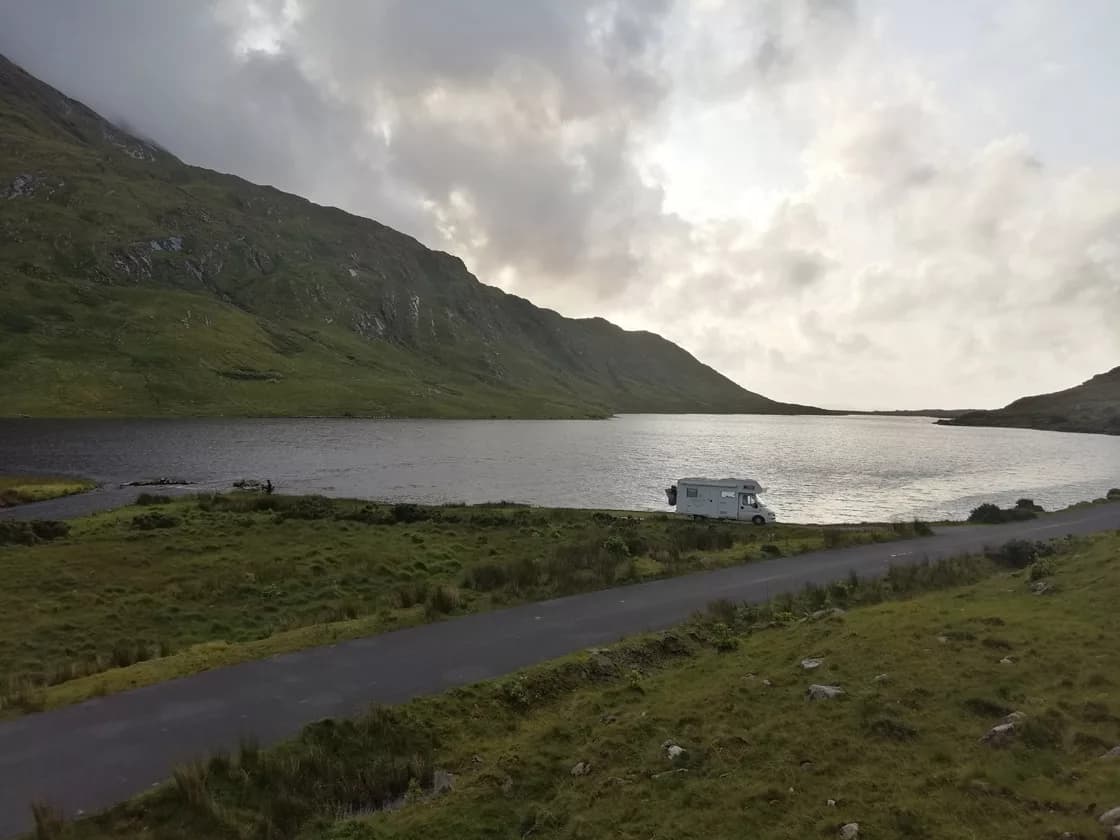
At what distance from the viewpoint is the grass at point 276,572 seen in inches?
826

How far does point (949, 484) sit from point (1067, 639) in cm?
9547

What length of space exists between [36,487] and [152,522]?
3451 centimetres

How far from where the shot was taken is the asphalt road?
1268 centimetres

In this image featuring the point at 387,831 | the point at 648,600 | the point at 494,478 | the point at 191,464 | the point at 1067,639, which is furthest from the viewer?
the point at 191,464

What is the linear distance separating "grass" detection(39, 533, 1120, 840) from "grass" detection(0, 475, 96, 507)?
211 ft

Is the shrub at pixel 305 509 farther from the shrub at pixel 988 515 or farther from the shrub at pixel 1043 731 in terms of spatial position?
the shrub at pixel 988 515

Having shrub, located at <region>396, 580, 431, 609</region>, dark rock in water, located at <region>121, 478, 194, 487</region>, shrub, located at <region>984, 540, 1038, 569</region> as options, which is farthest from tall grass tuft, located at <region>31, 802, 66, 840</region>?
dark rock in water, located at <region>121, 478, 194, 487</region>

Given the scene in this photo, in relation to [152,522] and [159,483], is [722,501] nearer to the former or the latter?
[152,522]

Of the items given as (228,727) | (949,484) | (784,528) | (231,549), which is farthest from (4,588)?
(949,484)

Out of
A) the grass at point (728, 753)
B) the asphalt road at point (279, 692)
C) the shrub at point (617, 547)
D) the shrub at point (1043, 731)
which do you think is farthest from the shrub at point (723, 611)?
the shrub at point (617, 547)

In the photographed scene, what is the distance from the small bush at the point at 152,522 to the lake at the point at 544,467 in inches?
1050

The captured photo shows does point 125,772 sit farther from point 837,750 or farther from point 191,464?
point 191,464

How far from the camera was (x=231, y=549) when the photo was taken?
39.7m

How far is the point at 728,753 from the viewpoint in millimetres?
12062
